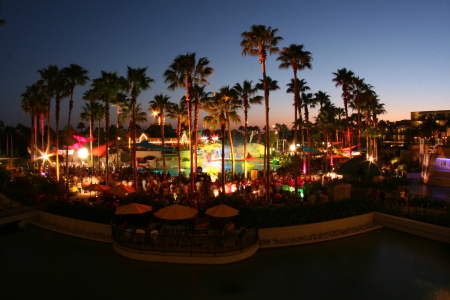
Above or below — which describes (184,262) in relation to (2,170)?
below

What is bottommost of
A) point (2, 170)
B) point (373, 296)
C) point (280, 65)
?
point (373, 296)

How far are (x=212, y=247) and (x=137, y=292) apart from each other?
3.17 m

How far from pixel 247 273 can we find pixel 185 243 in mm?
2597

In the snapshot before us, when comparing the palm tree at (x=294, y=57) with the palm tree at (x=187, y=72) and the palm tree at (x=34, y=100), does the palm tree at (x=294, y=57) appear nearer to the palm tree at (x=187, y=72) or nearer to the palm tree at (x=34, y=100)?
the palm tree at (x=187, y=72)

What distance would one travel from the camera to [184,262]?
11.4 m

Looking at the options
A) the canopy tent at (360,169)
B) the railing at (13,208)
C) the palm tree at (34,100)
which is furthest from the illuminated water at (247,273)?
the palm tree at (34,100)

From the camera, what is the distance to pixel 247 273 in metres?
10.6

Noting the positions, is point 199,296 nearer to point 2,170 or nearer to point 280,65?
point 280,65

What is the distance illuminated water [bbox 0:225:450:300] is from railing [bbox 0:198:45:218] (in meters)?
3.22

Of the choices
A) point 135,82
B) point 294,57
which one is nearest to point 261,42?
point 294,57

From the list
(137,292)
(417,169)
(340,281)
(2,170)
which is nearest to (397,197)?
(340,281)

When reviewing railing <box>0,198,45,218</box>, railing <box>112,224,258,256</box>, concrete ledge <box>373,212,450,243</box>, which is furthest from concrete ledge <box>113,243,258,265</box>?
railing <box>0,198,45,218</box>

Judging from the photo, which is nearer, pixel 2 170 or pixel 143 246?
pixel 143 246

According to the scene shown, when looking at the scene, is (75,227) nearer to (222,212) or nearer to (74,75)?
(222,212)
